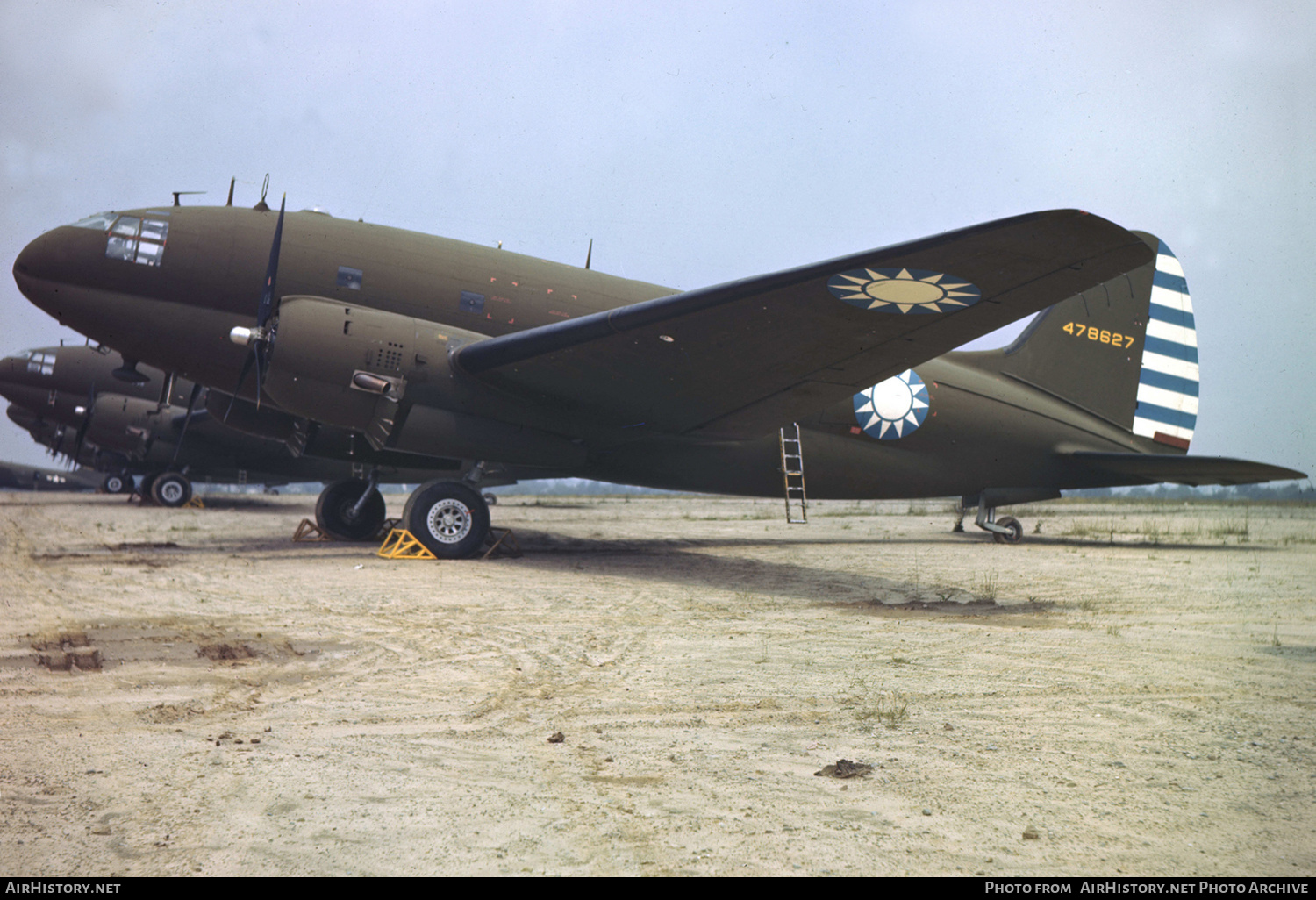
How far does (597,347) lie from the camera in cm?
948

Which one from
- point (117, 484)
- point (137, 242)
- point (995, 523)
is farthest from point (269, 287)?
point (117, 484)

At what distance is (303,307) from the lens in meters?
A: 10.3

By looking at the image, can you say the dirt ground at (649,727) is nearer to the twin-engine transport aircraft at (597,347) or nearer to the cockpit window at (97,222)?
the twin-engine transport aircraft at (597,347)

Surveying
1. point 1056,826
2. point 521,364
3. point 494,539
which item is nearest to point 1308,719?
point 1056,826

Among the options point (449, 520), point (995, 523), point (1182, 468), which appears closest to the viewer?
point (449, 520)

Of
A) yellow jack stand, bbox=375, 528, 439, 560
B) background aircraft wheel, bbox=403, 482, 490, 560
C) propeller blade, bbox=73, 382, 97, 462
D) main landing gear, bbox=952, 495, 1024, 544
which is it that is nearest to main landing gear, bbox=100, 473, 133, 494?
propeller blade, bbox=73, 382, 97, 462

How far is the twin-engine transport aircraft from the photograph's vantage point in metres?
8.06

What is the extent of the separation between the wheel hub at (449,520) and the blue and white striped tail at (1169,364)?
12297 millimetres

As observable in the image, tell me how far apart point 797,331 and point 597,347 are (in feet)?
7.54

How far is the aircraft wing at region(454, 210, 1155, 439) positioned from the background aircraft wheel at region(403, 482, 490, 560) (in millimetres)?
1685

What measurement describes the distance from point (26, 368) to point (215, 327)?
2052 centimetres

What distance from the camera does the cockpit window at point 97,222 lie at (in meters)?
10.6

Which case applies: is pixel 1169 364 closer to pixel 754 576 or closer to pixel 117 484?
pixel 754 576

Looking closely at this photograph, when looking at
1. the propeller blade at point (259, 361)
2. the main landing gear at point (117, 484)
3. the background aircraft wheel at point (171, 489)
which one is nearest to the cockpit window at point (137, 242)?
the propeller blade at point (259, 361)
